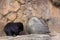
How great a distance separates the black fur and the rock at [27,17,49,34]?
0.11 metres

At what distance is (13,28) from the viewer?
6.61 ft

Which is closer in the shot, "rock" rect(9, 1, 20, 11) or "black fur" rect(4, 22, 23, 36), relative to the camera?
"black fur" rect(4, 22, 23, 36)

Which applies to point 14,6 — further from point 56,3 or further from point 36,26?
point 56,3

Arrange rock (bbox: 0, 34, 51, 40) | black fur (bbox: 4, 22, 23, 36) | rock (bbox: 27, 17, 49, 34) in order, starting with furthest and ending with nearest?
rock (bbox: 27, 17, 49, 34) → black fur (bbox: 4, 22, 23, 36) → rock (bbox: 0, 34, 51, 40)

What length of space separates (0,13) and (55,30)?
2.12ft

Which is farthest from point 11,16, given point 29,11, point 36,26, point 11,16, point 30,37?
point 30,37

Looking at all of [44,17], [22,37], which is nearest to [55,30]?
[44,17]

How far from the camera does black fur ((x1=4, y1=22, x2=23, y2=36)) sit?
78.0 inches

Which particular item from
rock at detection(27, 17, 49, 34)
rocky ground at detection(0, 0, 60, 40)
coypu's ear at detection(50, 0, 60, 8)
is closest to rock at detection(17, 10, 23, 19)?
rocky ground at detection(0, 0, 60, 40)

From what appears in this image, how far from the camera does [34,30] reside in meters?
2.09

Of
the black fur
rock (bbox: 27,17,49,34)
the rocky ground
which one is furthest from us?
the rocky ground

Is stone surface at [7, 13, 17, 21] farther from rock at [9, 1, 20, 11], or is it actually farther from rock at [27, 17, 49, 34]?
rock at [27, 17, 49, 34]

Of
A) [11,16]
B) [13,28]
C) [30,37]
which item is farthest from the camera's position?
[11,16]

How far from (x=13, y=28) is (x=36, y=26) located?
0.82 ft
